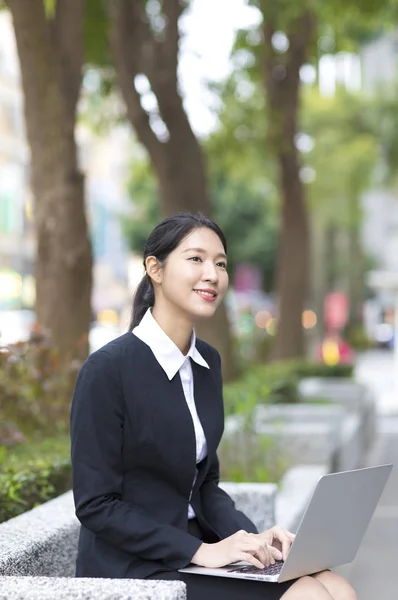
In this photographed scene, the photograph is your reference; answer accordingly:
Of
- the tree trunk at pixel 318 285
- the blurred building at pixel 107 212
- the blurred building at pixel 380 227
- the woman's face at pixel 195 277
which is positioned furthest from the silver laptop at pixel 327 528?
the blurred building at pixel 380 227

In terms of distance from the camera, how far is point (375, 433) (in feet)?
56.2

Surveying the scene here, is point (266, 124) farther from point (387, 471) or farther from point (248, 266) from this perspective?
point (248, 266)

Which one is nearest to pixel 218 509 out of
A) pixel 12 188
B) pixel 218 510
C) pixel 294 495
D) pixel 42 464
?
pixel 218 510

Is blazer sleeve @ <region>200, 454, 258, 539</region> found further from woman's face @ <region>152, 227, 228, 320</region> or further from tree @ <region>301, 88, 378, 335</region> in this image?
tree @ <region>301, 88, 378, 335</region>

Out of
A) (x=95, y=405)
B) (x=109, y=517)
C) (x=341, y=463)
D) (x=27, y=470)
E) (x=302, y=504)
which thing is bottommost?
(x=341, y=463)

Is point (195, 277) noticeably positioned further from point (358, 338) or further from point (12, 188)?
point (12, 188)

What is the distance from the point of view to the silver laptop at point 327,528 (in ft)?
11.0

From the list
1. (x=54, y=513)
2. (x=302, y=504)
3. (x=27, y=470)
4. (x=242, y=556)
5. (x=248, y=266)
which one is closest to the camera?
(x=242, y=556)

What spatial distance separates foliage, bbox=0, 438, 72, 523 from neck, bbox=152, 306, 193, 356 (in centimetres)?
147

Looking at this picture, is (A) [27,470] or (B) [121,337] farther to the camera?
(A) [27,470]

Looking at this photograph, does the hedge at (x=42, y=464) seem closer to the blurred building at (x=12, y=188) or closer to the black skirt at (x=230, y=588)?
the black skirt at (x=230, y=588)

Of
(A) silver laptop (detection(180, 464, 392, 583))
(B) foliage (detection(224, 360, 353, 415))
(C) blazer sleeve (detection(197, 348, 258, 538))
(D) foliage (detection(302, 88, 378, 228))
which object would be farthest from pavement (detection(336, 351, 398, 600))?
(D) foliage (detection(302, 88, 378, 228))

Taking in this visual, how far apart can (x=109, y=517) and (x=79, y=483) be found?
135 millimetres

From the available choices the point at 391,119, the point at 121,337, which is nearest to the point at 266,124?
the point at 121,337
